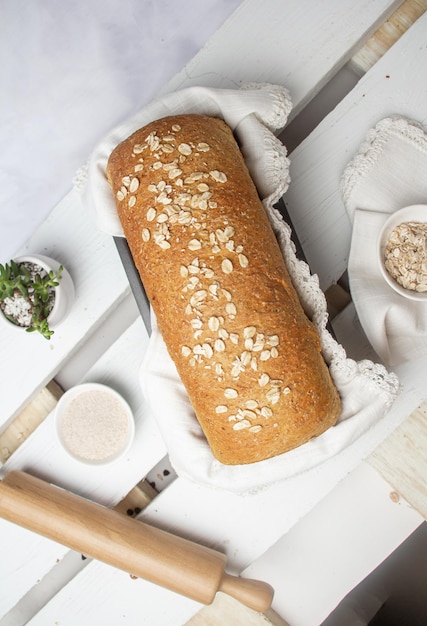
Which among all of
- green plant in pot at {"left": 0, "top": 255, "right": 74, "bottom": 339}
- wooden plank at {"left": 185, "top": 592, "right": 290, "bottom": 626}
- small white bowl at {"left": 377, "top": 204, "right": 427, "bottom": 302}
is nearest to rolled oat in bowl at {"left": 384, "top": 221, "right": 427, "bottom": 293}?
small white bowl at {"left": 377, "top": 204, "right": 427, "bottom": 302}

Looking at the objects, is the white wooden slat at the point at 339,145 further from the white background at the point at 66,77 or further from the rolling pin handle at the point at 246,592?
the rolling pin handle at the point at 246,592

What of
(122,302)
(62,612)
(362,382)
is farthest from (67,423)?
(362,382)

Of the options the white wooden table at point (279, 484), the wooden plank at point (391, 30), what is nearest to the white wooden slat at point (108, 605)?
the white wooden table at point (279, 484)

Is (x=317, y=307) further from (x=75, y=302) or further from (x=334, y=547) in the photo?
(x=334, y=547)

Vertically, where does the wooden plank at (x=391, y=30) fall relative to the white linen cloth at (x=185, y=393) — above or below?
above

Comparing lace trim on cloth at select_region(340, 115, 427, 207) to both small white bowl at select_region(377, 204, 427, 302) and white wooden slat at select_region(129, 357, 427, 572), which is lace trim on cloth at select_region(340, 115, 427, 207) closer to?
small white bowl at select_region(377, 204, 427, 302)
